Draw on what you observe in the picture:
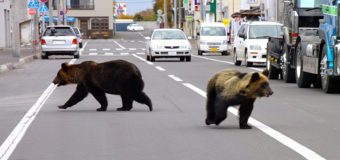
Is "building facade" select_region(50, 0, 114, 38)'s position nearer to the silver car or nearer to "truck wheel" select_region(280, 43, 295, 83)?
the silver car

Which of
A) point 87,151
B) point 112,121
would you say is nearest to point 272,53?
point 112,121

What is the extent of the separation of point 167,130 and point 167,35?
27.4 metres

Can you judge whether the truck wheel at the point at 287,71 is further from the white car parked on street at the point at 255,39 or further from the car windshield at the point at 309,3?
the white car parked on street at the point at 255,39

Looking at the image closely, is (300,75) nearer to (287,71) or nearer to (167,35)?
(287,71)

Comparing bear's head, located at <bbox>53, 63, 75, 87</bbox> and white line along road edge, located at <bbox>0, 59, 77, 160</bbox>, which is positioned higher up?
bear's head, located at <bbox>53, 63, 75, 87</bbox>

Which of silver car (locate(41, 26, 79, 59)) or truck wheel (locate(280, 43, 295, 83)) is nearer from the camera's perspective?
truck wheel (locate(280, 43, 295, 83))

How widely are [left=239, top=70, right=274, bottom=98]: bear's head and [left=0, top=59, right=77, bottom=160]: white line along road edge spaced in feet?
9.38

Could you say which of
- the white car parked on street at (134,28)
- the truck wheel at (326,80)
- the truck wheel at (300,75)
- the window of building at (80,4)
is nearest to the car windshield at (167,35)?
the truck wheel at (300,75)

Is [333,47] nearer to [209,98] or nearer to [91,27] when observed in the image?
[209,98]

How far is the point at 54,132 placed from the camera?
11062mm

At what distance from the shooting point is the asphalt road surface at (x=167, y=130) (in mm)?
8906

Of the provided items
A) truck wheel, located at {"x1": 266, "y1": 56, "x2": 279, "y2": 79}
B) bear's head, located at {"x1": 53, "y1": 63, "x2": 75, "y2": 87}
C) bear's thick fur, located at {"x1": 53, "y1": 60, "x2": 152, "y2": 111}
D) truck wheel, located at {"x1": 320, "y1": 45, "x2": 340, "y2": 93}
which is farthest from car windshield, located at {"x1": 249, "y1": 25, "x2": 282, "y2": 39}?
bear's head, located at {"x1": 53, "y1": 63, "x2": 75, "y2": 87}

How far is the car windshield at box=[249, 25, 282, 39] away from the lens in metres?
30.8

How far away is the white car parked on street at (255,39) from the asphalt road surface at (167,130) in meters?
12.5
